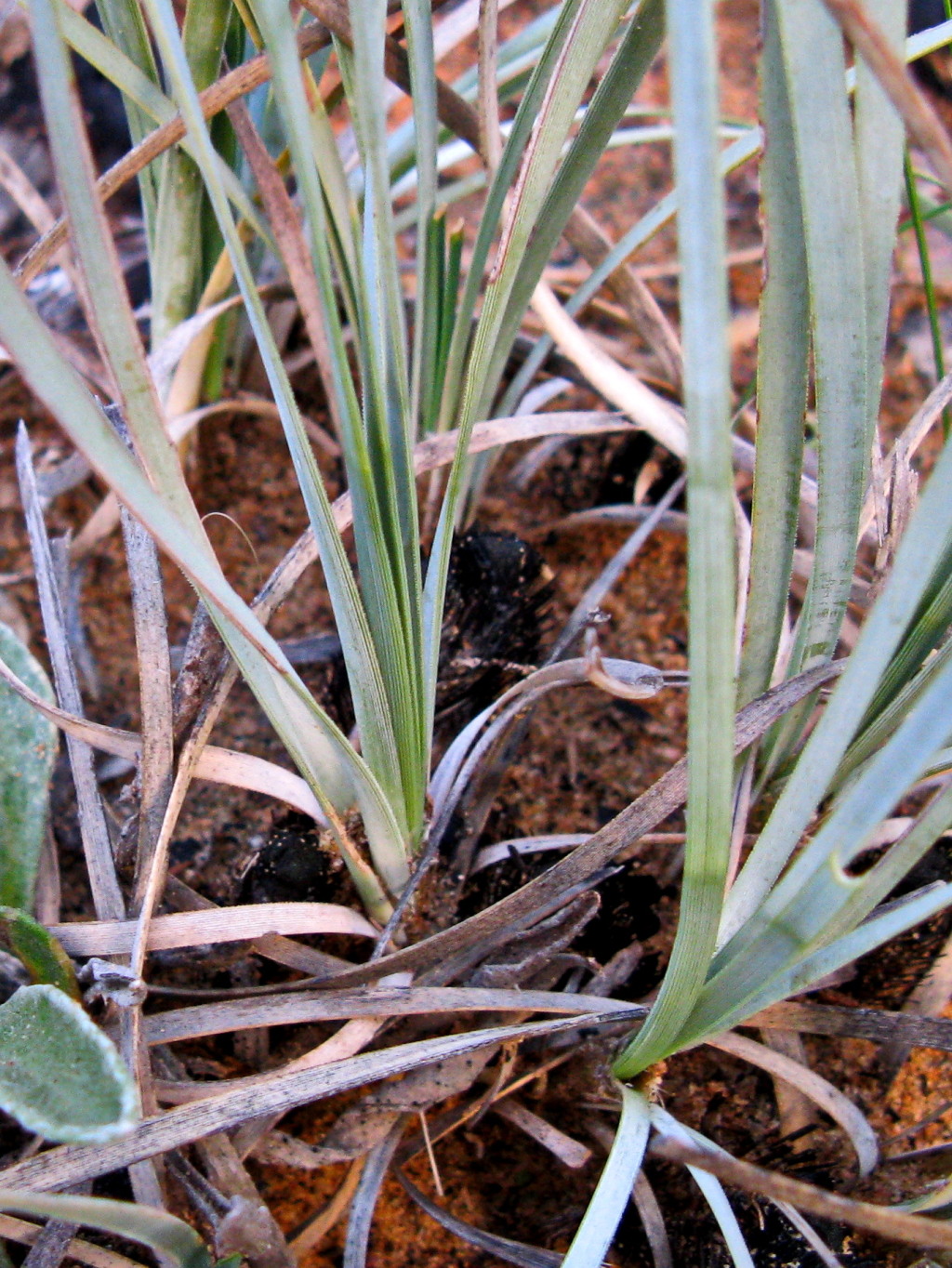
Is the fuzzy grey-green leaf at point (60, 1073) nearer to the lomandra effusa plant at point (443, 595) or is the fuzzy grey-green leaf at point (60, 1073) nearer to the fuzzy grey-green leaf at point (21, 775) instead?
the lomandra effusa plant at point (443, 595)

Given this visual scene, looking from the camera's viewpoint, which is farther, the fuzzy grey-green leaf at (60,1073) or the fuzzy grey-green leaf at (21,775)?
the fuzzy grey-green leaf at (21,775)

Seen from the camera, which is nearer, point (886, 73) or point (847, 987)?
point (886, 73)

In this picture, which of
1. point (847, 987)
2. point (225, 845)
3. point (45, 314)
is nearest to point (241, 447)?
point (45, 314)

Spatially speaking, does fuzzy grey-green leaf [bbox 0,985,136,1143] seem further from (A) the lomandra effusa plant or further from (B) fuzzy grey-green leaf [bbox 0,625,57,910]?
(B) fuzzy grey-green leaf [bbox 0,625,57,910]

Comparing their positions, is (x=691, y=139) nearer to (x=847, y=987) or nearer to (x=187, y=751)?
(x=187, y=751)

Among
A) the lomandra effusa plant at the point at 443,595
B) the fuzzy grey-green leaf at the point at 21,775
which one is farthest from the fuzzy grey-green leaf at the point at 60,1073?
the fuzzy grey-green leaf at the point at 21,775

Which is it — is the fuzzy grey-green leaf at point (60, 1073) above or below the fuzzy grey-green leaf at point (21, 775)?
below
